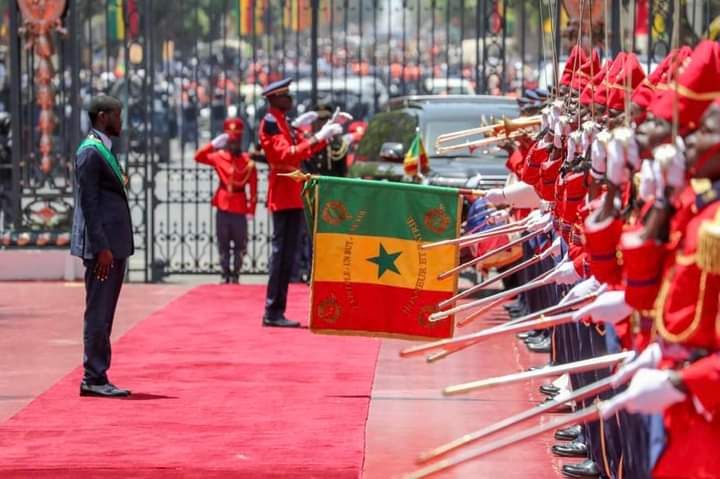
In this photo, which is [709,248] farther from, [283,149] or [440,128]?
[440,128]

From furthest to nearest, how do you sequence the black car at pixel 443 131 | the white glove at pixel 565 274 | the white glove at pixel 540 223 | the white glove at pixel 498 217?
→ the black car at pixel 443 131, the white glove at pixel 498 217, the white glove at pixel 540 223, the white glove at pixel 565 274

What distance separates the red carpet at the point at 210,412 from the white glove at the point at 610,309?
2404 mm

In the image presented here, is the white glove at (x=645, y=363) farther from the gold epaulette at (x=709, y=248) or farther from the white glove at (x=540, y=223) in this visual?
the white glove at (x=540, y=223)

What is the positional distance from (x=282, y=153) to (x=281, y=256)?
33.2 inches

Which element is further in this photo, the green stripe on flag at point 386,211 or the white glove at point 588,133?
the green stripe on flag at point 386,211

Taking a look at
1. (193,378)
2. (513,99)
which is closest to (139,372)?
(193,378)

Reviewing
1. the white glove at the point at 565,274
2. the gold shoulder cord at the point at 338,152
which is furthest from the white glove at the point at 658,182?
the gold shoulder cord at the point at 338,152

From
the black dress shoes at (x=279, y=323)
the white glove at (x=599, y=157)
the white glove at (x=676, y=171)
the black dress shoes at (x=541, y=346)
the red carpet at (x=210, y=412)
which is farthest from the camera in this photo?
the black dress shoes at (x=279, y=323)

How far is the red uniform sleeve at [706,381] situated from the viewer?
5105 millimetres

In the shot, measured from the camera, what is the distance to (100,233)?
1002 centimetres

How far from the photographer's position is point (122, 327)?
538 inches

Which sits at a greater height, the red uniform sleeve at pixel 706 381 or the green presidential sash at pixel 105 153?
the green presidential sash at pixel 105 153

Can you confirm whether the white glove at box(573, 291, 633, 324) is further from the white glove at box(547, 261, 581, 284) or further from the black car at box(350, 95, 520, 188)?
the black car at box(350, 95, 520, 188)

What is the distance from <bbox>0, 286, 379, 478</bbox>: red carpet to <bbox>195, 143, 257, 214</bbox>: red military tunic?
2.47 meters
